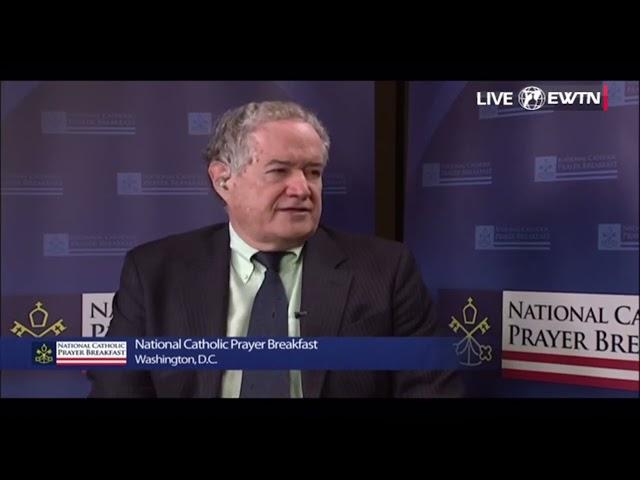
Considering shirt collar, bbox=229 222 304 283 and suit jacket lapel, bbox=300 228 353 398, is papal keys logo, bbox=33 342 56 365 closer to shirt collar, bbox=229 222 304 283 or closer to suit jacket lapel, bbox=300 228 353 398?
shirt collar, bbox=229 222 304 283

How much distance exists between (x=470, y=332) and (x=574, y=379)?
17.0 inches

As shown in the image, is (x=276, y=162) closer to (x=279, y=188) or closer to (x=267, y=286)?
(x=279, y=188)

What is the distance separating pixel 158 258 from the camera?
10.8ft

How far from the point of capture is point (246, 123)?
325cm

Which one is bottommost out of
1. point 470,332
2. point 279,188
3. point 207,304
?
point 470,332

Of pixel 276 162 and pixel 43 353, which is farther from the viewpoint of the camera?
pixel 43 353

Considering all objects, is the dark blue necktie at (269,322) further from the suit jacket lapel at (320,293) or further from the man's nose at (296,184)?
the man's nose at (296,184)

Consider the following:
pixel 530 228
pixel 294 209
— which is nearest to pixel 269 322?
pixel 294 209

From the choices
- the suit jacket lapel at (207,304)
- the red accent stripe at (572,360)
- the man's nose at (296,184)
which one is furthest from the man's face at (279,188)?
the red accent stripe at (572,360)

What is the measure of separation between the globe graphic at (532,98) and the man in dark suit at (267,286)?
0.72 metres

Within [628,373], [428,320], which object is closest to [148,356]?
[428,320]

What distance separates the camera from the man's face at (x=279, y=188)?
127 inches

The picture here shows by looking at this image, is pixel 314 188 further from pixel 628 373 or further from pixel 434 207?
pixel 628 373

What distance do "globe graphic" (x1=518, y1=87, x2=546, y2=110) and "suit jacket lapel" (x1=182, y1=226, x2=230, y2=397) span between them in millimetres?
1284
